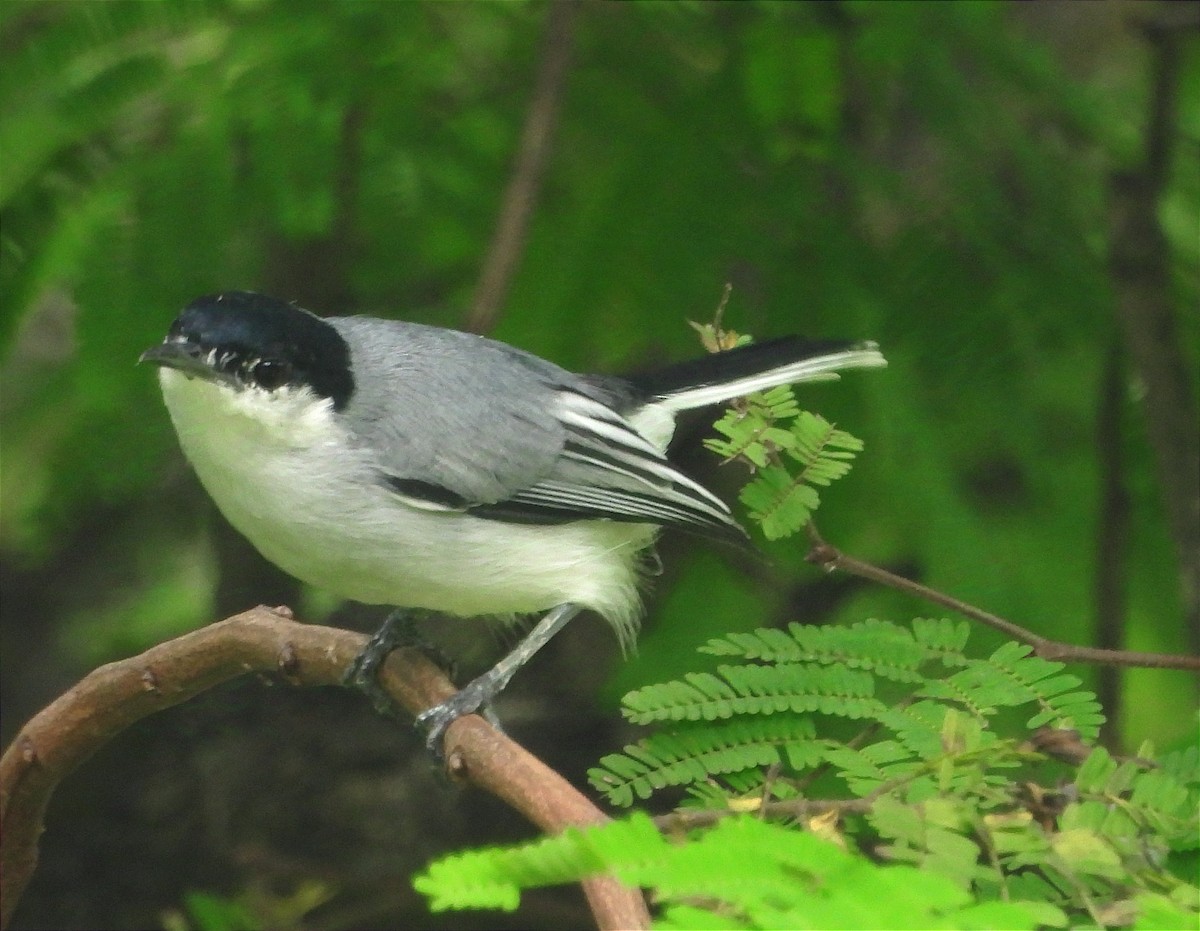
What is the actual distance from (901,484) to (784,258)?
567 millimetres

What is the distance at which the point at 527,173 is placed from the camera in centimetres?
264

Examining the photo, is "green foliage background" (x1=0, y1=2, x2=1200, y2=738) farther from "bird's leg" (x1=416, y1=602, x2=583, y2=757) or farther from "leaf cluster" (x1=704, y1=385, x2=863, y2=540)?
"leaf cluster" (x1=704, y1=385, x2=863, y2=540)

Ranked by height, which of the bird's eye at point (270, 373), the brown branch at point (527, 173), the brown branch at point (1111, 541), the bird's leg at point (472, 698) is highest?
the brown branch at point (527, 173)

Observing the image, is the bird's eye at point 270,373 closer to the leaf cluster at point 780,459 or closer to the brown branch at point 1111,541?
the leaf cluster at point 780,459

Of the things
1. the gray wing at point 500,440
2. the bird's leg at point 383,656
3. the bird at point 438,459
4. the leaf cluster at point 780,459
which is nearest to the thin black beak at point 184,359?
the bird at point 438,459

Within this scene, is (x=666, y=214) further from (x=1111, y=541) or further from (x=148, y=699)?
(x=148, y=699)

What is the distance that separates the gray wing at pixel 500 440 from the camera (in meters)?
2.35

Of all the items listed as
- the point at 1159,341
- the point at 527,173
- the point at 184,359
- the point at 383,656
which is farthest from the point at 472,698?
the point at 1159,341

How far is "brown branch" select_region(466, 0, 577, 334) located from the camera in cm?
261

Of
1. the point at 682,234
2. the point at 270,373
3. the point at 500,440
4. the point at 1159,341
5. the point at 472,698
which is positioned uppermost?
the point at 682,234

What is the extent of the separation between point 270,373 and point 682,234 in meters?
0.96

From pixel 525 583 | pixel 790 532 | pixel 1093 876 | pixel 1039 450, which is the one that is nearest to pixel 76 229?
pixel 525 583

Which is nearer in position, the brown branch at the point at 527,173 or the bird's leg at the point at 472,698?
the bird's leg at the point at 472,698

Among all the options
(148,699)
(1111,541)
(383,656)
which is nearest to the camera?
(148,699)
